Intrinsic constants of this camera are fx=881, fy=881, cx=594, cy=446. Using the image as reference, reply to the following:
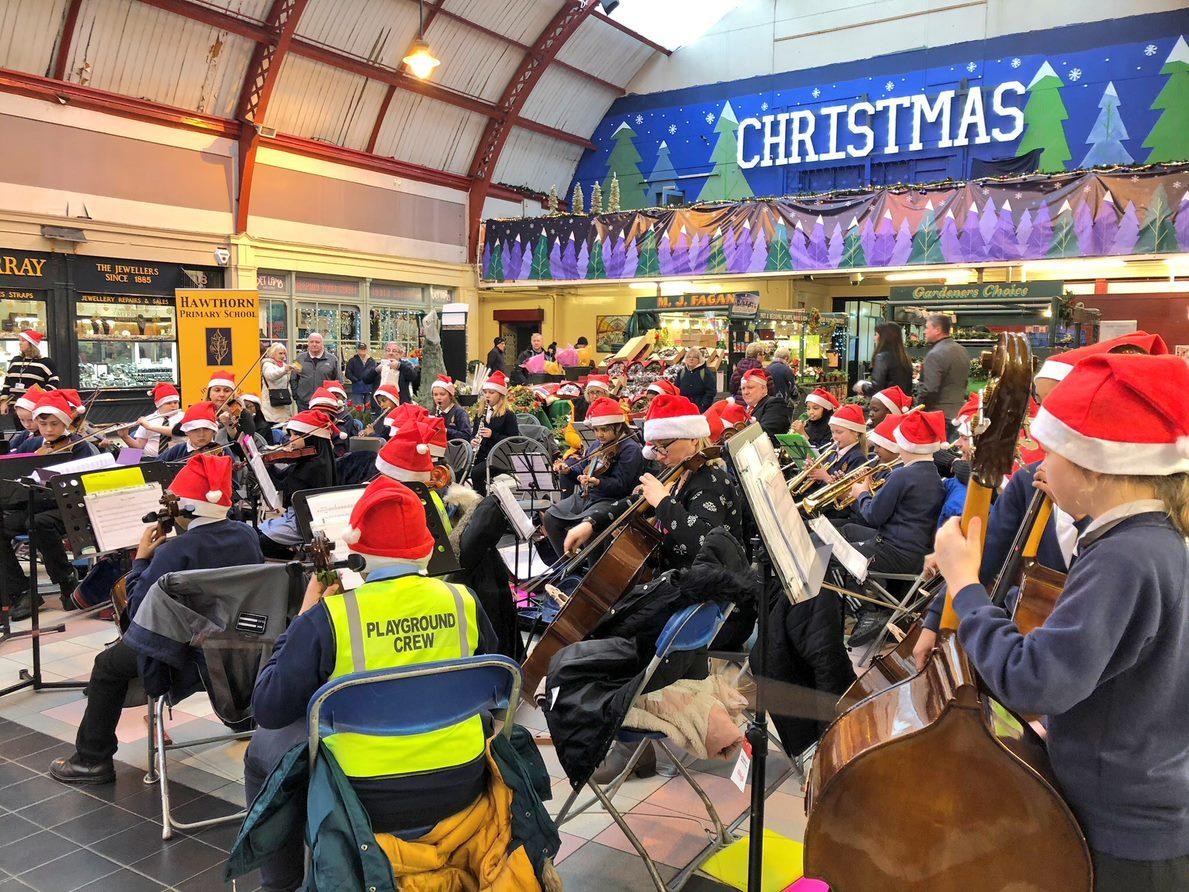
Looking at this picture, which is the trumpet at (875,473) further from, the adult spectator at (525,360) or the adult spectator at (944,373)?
the adult spectator at (525,360)

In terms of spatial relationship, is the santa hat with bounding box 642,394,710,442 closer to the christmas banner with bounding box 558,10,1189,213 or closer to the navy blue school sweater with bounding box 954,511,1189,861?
the navy blue school sweater with bounding box 954,511,1189,861

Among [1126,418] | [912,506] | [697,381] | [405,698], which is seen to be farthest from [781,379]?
[1126,418]

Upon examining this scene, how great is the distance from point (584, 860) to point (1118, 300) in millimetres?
9796

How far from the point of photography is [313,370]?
454 inches

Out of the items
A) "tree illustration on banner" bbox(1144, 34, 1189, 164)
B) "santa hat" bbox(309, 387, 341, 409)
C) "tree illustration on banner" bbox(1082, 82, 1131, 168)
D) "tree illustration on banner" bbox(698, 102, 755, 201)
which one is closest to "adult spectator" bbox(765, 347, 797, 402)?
"santa hat" bbox(309, 387, 341, 409)

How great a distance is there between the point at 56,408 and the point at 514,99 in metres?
14.4

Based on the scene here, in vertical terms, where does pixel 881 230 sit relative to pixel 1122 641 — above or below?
above

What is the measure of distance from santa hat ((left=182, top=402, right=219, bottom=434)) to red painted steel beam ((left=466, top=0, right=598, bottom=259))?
14.1 meters

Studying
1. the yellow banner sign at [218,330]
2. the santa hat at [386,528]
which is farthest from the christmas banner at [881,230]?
the santa hat at [386,528]

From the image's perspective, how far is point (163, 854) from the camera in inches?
128

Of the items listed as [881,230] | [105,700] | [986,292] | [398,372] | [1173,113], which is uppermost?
[1173,113]

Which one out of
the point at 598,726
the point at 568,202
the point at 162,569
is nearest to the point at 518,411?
the point at 162,569

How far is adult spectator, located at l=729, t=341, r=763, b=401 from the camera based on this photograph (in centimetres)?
1117

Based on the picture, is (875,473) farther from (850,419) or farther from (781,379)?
(781,379)
